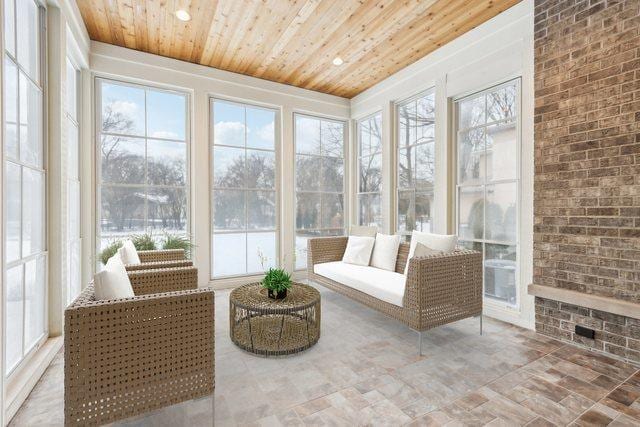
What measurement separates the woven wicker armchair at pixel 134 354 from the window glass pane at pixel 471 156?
3.14 meters

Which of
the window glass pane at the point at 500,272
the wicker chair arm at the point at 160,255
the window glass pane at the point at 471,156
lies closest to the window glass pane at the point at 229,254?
the wicker chair arm at the point at 160,255

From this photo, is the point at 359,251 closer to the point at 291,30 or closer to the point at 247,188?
the point at 247,188

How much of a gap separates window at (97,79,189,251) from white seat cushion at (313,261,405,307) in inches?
80.5

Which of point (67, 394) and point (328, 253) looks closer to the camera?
point (67, 394)

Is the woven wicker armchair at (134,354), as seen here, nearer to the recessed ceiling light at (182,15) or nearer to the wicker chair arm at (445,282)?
the wicker chair arm at (445,282)

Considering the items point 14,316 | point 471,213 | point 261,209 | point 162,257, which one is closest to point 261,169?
point 261,209

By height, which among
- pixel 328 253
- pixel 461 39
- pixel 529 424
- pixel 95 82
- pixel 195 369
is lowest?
pixel 529 424

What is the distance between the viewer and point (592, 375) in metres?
2.24

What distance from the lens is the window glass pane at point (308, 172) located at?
527 centimetres

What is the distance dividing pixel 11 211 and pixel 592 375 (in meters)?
3.98

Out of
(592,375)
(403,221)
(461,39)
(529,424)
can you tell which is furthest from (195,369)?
(461,39)

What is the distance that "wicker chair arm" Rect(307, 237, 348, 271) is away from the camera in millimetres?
4242

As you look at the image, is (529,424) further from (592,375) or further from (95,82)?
(95,82)

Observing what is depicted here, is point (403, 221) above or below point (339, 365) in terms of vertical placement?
above
